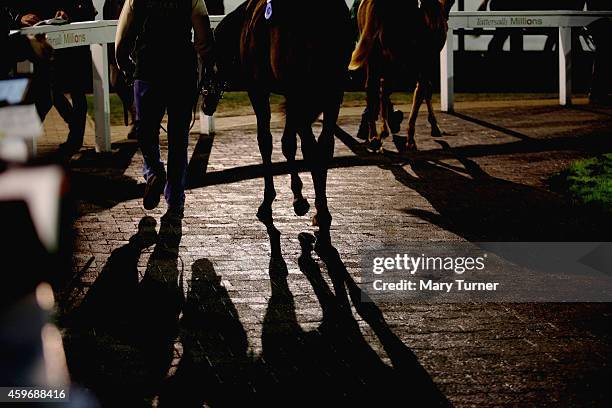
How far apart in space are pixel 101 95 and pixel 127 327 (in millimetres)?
7278

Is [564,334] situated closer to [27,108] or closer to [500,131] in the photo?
[27,108]

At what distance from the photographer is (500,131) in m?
14.8

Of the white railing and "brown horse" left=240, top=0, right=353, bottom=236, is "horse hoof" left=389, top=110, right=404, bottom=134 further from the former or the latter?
"brown horse" left=240, top=0, right=353, bottom=236

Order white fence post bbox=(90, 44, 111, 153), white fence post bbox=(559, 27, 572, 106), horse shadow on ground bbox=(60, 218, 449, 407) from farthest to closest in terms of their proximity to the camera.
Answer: white fence post bbox=(559, 27, 572, 106)
white fence post bbox=(90, 44, 111, 153)
horse shadow on ground bbox=(60, 218, 449, 407)

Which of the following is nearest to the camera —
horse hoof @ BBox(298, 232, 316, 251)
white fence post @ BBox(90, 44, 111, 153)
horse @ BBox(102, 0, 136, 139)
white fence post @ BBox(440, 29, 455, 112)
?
horse hoof @ BBox(298, 232, 316, 251)

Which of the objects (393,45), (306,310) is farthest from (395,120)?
(306,310)

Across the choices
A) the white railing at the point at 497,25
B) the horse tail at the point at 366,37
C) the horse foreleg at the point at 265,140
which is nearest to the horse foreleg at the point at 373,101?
the horse tail at the point at 366,37

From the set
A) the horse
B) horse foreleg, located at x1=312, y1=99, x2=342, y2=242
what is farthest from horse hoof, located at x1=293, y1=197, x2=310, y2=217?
the horse

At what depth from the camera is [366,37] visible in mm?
12125

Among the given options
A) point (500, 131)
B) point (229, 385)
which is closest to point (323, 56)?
point (229, 385)

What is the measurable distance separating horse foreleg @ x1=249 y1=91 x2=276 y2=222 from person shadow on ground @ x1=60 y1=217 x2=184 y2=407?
3.70 ft

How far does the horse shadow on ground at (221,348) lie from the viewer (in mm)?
5305

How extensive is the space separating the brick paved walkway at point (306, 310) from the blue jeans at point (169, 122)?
1.13ft

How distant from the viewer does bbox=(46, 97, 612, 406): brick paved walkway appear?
17.8 feet
